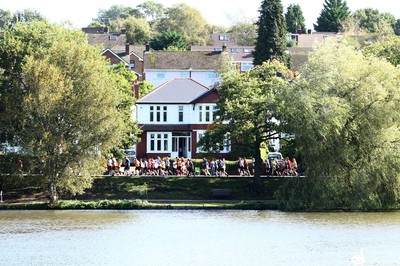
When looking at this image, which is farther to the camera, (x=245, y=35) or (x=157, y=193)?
(x=245, y=35)

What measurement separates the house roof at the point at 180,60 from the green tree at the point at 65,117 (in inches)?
2955

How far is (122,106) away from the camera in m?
90.5

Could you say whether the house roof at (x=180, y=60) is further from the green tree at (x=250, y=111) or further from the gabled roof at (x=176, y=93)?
the green tree at (x=250, y=111)

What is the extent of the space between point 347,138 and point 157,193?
57.6 feet

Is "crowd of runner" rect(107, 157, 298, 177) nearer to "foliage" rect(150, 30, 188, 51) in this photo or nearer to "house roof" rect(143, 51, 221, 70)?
"house roof" rect(143, 51, 221, 70)

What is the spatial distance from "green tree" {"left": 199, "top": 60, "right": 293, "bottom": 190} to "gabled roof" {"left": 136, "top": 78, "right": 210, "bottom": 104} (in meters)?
18.5

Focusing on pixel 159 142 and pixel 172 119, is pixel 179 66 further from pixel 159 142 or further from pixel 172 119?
pixel 172 119

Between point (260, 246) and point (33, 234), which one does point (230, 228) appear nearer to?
point (260, 246)

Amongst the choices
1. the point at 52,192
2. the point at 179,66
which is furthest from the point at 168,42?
the point at 52,192

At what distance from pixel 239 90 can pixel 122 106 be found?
13.9 m

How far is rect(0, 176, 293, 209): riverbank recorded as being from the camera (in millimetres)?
73938

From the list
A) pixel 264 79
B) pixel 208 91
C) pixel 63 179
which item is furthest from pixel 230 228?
pixel 208 91

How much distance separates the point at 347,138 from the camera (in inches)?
2692

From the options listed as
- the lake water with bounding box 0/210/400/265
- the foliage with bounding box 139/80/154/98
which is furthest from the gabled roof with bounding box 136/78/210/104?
the lake water with bounding box 0/210/400/265
